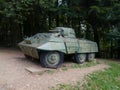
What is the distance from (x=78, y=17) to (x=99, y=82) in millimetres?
6503

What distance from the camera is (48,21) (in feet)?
54.4

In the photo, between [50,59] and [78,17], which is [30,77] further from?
[78,17]

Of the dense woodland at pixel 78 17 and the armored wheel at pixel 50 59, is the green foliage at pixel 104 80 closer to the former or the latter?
the armored wheel at pixel 50 59

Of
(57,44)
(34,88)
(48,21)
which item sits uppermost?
(48,21)

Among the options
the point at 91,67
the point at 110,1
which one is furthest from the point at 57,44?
the point at 110,1

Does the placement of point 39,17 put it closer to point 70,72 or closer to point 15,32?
point 15,32

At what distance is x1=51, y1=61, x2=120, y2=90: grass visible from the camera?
6685mm

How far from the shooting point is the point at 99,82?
7352 millimetres

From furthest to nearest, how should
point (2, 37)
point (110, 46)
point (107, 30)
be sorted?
point (2, 37), point (110, 46), point (107, 30)

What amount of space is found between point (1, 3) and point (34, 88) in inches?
295

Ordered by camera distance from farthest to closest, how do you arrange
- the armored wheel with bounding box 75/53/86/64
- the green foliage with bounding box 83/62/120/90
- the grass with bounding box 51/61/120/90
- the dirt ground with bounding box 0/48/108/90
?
1. the armored wheel with bounding box 75/53/86/64
2. the green foliage with bounding box 83/62/120/90
3. the grass with bounding box 51/61/120/90
4. the dirt ground with bounding box 0/48/108/90

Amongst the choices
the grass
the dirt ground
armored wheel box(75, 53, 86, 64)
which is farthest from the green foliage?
armored wheel box(75, 53, 86, 64)

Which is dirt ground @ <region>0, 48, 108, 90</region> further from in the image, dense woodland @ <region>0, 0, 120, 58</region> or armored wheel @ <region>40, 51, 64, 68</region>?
dense woodland @ <region>0, 0, 120, 58</region>

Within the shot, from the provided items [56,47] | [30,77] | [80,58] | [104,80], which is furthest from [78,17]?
[30,77]
